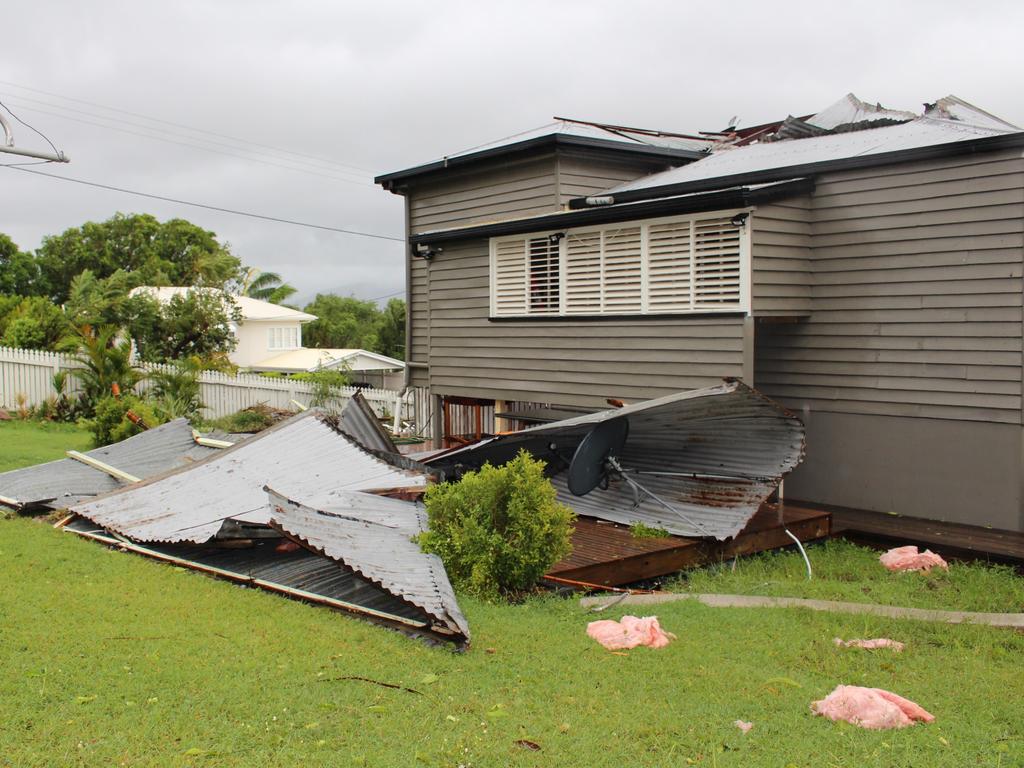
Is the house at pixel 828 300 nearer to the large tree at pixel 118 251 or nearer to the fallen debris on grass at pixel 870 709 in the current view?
the fallen debris on grass at pixel 870 709

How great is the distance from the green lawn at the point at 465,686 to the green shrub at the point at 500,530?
0.35m

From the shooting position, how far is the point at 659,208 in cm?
1141

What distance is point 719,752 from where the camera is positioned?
454 centimetres

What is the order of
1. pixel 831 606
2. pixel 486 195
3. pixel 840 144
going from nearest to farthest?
1. pixel 831 606
2. pixel 840 144
3. pixel 486 195

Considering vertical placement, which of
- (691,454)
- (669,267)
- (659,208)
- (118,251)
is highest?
(118,251)

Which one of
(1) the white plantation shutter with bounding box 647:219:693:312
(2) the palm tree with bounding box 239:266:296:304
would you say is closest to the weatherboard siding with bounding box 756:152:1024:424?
(1) the white plantation shutter with bounding box 647:219:693:312

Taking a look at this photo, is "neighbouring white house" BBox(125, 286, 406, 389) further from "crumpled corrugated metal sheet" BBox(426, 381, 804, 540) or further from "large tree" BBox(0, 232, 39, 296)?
"crumpled corrugated metal sheet" BBox(426, 381, 804, 540)

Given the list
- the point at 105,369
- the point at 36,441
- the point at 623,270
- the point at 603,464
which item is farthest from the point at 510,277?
the point at 105,369

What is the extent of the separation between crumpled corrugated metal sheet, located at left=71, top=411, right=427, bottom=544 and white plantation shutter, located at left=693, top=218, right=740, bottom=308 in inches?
163

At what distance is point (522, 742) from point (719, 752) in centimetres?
97

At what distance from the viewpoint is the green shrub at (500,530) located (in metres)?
7.50

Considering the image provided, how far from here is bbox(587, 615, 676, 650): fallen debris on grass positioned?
20.7 feet

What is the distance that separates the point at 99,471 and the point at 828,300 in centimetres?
963

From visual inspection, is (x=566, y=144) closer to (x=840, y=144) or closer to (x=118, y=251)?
(x=840, y=144)
